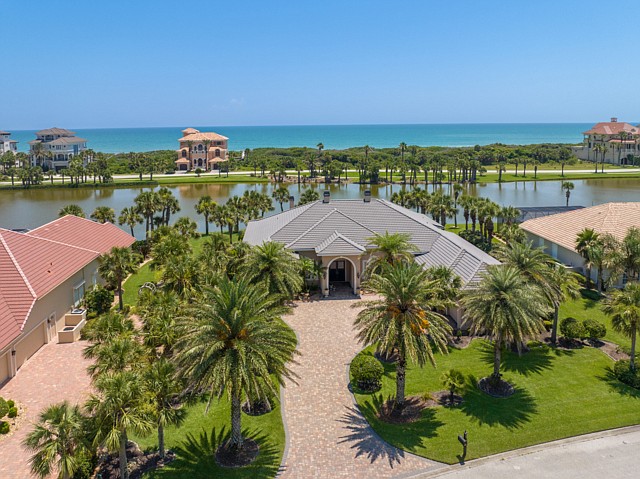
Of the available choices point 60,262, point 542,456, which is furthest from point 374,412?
point 60,262

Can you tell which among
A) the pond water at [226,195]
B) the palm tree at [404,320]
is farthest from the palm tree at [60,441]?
the pond water at [226,195]

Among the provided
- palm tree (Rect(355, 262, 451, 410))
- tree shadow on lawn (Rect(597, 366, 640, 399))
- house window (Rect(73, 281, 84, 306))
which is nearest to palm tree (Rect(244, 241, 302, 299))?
palm tree (Rect(355, 262, 451, 410))

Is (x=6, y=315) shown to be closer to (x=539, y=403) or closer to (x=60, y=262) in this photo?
(x=60, y=262)

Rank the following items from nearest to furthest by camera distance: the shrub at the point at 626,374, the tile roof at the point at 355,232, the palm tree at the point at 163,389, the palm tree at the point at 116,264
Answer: the palm tree at the point at 163,389 → the shrub at the point at 626,374 → the palm tree at the point at 116,264 → the tile roof at the point at 355,232

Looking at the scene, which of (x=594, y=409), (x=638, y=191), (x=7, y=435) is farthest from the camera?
(x=638, y=191)

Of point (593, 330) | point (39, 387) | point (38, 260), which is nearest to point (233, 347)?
point (39, 387)

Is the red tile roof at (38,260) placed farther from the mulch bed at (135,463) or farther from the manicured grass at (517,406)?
the manicured grass at (517,406)

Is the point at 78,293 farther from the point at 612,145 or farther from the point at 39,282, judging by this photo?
the point at 612,145
